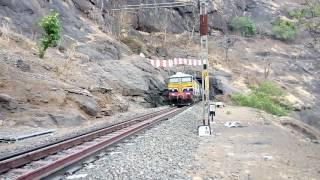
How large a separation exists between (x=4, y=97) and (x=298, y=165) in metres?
12.5

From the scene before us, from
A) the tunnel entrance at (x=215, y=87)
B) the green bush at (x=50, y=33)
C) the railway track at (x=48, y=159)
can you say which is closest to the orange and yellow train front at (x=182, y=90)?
the tunnel entrance at (x=215, y=87)

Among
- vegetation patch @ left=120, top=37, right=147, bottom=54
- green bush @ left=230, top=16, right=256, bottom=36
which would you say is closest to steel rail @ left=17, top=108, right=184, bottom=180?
vegetation patch @ left=120, top=37, right=147, bottom=54

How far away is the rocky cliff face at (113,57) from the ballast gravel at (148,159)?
265 inches

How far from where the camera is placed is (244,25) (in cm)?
7256

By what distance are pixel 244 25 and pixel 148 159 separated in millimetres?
65282

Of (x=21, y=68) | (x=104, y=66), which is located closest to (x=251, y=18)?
(x=104, y=66)

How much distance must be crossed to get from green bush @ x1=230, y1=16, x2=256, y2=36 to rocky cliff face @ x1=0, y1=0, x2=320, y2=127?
134cm

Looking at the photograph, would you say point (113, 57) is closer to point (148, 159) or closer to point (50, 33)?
point (50, 33)

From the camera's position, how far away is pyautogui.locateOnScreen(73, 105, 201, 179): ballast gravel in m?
8.54

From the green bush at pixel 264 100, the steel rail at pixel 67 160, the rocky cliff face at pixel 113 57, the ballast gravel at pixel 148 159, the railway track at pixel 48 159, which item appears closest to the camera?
the steel rail at pixel 67 160

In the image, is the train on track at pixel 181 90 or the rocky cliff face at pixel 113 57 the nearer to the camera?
the rocky cliff face at pixel 113 57

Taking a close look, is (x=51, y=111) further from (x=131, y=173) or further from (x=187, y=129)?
(x=131, y=173)

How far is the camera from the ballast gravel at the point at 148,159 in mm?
8538

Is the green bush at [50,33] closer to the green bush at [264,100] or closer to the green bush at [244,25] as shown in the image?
the green bush at [264,100]
